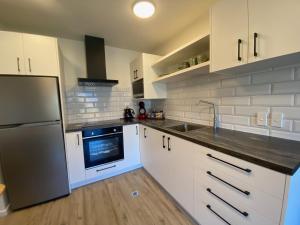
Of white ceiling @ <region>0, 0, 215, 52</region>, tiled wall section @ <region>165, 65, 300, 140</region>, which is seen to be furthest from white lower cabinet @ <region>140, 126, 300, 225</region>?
white ceiling @ <region>0, 0, 215, 52</region>

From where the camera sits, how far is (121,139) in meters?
2.30

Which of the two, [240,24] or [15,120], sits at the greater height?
[240,24]

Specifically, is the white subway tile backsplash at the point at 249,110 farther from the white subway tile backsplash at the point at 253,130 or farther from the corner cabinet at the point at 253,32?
the corner cabinet at the point at 253,32

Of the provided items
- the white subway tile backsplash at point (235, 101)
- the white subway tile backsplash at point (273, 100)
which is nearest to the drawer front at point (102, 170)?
the white subway tile backsplash at point (235, 101)

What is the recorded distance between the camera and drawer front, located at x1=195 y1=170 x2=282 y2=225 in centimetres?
80

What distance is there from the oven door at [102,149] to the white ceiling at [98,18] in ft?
5.30

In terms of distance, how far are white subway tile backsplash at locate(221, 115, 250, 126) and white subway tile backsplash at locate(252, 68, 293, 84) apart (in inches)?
14.7

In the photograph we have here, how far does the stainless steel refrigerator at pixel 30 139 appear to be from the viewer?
152 cm

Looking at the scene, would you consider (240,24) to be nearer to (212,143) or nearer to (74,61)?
(212,143)

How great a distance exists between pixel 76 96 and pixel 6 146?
46.1 inches

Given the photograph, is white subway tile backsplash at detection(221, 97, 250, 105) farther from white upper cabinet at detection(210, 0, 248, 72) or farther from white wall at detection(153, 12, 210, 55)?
white wall at detection(153, 12, 210, 55)

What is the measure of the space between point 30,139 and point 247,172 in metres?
2.13

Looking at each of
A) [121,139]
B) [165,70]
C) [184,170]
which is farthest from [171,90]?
[184,170]

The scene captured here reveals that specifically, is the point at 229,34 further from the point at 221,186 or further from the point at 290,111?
the point at 221,186
